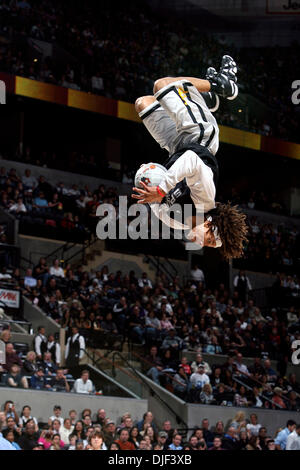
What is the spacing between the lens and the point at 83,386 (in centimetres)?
1555

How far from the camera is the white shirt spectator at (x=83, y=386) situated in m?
15.4

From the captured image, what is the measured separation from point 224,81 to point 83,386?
9805 millimetres

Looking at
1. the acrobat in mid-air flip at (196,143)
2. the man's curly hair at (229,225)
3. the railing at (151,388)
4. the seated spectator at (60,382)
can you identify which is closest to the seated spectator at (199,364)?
the railing at (151,388)

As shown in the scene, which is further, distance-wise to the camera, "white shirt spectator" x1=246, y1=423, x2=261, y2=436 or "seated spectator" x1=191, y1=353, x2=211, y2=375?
"seated spectator" x1=191, y1=353, x2=211, y2=375

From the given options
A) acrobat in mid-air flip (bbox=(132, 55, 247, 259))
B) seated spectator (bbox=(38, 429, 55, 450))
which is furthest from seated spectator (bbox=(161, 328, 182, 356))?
acrobat in mid-air flip (bbox=(132, 55, 247, 259))

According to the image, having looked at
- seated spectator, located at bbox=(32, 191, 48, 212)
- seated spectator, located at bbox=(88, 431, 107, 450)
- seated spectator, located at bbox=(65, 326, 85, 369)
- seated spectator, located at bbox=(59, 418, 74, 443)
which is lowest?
seated spectator, located at bbox=(88, 431, 107, 450)

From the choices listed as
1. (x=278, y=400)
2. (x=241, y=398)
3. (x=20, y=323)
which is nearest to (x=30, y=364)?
(x=20, y=323)

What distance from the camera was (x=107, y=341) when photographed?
1714cm

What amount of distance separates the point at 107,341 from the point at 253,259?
850 centimetres

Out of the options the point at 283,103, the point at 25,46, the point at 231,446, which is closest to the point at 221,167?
the point at 283,103

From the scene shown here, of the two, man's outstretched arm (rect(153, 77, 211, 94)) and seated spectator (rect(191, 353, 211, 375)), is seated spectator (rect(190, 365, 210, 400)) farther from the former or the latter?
man's outstretched arm (rect(153, 77, 211, 94))

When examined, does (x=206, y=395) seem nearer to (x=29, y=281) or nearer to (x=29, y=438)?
(x=29, y=281)

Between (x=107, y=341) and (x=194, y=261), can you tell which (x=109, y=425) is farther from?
(x=194, y=261)

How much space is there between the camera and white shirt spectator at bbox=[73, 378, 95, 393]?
15447 mm
